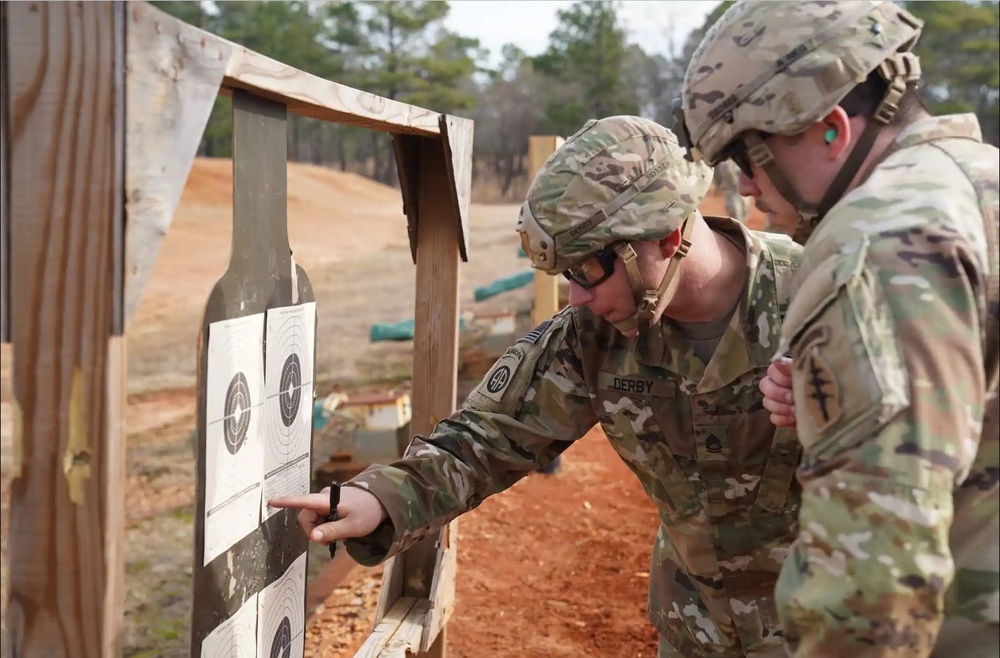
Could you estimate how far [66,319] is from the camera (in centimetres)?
150

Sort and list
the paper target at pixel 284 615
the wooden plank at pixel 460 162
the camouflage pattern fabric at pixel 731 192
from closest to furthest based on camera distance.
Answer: the paper target at pixel 284 615 < the wooden plank at pixel 460 162 < the camouflage pattern fabric at pixel 731 192

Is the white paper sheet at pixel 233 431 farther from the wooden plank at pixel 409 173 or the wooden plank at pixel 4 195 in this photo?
the wooden plank at pixel 409 173

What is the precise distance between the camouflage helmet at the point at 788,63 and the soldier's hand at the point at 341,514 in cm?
117

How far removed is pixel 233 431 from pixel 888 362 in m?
1.39

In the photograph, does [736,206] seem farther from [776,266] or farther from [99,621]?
[99,621]

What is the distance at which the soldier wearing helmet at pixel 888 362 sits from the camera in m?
1.36

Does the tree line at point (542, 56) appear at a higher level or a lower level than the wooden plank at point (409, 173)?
higher

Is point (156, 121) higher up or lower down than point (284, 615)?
higher up

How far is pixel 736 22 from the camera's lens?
184 centimetres

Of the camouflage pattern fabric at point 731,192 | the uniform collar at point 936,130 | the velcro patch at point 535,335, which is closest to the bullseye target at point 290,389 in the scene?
the velcro patch at point 535,335

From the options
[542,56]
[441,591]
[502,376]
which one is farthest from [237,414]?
[542,56]

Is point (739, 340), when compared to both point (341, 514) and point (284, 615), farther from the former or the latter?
point (284, 615)

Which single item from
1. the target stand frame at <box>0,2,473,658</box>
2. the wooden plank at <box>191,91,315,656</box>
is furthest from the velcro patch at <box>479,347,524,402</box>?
the target stand frame at <box>0,2,473,658</box>

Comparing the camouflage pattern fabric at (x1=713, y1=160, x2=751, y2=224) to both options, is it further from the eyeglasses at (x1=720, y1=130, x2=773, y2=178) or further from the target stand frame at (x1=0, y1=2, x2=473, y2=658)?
the target stand frame at (x1=0, y1=2, x2=473, y2=658)
